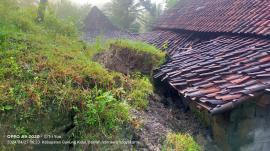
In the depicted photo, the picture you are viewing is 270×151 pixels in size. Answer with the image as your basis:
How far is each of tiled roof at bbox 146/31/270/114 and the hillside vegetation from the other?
42.1 inches

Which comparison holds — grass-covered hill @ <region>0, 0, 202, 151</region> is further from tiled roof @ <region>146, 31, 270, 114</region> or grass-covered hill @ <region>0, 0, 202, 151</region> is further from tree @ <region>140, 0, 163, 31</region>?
tree @ <region>140, 0, 163, 31</region>

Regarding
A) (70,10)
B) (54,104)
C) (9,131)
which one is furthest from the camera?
(70,10)

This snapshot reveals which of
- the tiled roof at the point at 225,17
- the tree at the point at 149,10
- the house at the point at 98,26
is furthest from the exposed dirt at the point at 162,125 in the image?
the tree at the point at 149,10

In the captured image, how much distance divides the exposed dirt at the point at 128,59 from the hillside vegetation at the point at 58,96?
1471 mm

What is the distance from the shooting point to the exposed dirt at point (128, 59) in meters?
6.77

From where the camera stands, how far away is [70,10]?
29625mm

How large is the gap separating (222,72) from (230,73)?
210 millimetres

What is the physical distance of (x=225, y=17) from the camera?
8.80 meters

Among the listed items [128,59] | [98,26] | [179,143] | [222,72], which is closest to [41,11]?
[128,59]

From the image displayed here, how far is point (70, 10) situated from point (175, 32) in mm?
20751

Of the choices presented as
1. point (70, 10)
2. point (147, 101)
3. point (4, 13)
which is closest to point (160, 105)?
point (147, 101)

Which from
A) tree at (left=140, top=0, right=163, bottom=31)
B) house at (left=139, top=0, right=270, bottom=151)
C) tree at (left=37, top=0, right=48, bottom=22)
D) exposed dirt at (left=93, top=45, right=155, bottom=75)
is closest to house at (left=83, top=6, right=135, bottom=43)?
tree at (left=140, top=0, right=163, bottom=31)

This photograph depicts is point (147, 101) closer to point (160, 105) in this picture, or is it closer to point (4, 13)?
point (160, 105)

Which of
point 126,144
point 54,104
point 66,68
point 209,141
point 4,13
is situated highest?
point 4,13
